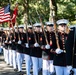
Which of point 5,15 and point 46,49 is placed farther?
point 5,15

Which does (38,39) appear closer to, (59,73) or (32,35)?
(32,35)

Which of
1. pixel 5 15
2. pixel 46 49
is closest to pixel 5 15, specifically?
pixel 5 15

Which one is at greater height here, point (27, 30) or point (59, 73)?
point (27, 30)

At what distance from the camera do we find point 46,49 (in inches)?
360

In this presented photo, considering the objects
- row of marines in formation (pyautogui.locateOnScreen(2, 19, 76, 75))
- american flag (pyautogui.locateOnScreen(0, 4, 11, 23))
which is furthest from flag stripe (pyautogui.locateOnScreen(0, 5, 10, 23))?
row of marines in formation (pyautogui.locateOnScreen(2, 19, 76, 75))

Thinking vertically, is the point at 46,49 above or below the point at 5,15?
below

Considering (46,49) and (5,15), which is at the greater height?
(5,15)

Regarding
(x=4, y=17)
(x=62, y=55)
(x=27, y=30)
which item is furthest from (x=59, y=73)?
(x=4, y=17)

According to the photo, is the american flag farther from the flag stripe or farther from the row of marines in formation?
the row of marines in formation

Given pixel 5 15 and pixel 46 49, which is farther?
pixel 5 15

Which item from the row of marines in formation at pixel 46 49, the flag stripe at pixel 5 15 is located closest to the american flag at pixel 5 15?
the flag stripe at pixel 5 15

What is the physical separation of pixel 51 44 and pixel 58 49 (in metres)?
0.80

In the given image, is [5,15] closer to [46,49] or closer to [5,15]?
[5,15]

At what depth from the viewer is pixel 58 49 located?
7.84 m
